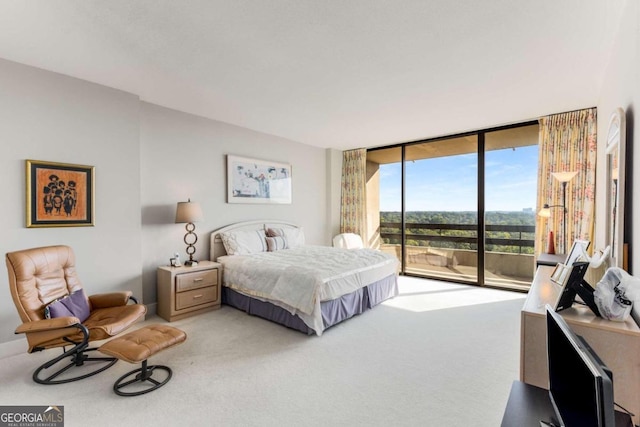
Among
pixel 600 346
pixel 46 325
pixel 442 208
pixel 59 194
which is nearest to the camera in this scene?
pixel 600 346

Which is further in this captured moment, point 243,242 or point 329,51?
point 243,242

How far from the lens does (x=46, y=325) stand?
2188 millimetres

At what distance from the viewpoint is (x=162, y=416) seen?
195cm

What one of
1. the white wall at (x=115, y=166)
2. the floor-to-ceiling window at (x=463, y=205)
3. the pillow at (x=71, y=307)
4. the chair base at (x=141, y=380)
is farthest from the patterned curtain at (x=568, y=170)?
the pillow at (x=71, y=307)

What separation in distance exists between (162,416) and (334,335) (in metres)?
1.73

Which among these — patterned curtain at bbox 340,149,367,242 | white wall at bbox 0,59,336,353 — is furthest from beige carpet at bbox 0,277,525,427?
patterned curtain at bbox 340,149,367,242

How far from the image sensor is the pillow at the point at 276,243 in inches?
192

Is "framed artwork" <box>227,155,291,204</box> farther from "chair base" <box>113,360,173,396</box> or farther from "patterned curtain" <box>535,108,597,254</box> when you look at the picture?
"patterned curtain" <box>535,108,597,254</box>

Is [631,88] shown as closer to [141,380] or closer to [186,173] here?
[141,380]

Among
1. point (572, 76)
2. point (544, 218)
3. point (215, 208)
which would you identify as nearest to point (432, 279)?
point (544, 218)

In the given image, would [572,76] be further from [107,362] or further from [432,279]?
[107,362]

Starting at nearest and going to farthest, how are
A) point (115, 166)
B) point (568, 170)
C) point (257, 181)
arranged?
point (115, 166) < point (568, 170) < point (257, 181)

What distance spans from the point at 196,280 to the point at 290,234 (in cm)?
191

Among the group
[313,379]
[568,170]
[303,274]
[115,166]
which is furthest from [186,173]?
[568,170]
